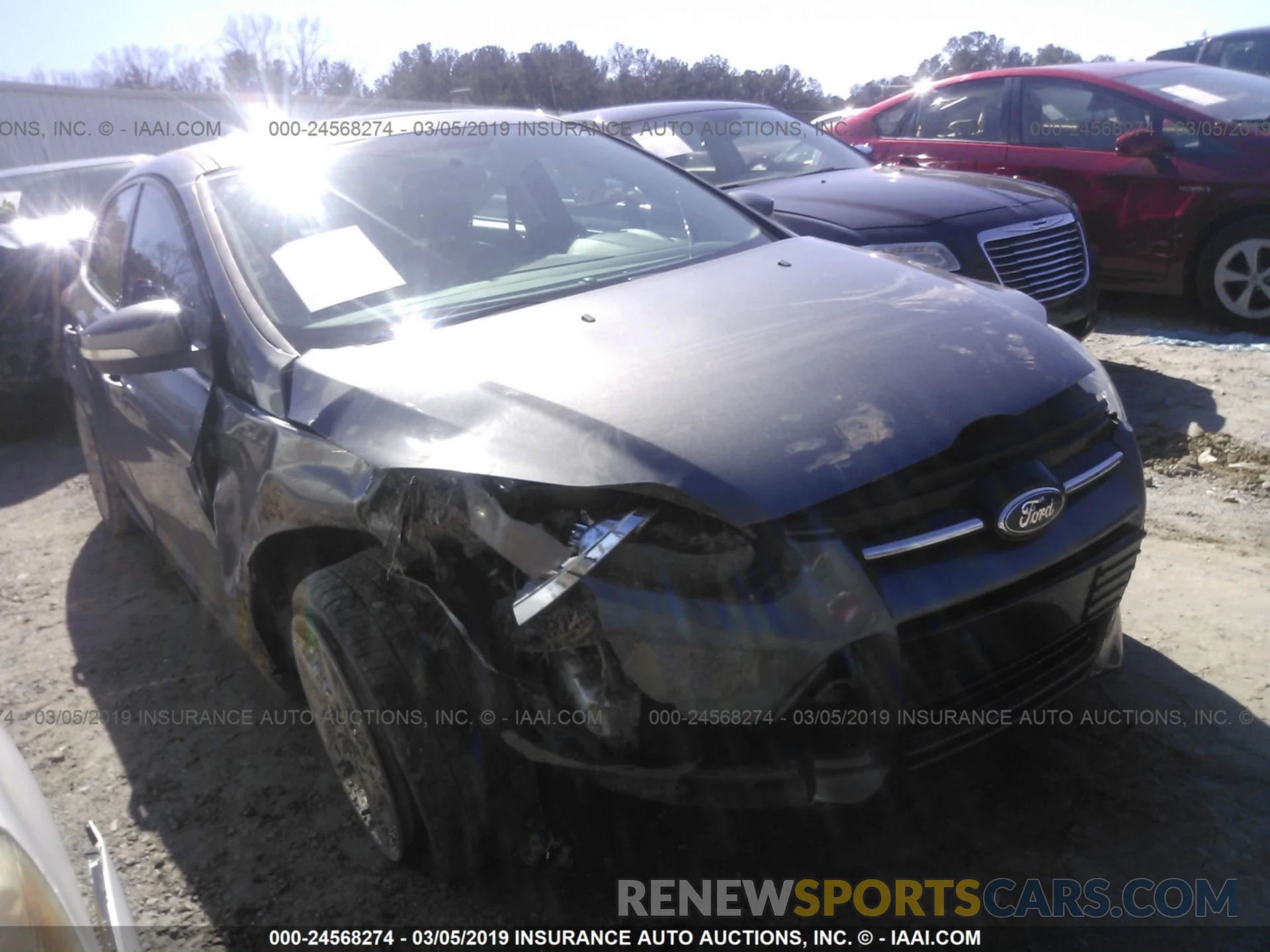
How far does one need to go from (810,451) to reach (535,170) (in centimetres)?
199

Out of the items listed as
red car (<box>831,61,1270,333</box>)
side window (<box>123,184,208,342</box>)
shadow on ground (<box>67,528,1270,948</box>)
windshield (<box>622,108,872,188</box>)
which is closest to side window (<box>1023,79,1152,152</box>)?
red car (<box>831,61,1270,333</box>)

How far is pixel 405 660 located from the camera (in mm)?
2131

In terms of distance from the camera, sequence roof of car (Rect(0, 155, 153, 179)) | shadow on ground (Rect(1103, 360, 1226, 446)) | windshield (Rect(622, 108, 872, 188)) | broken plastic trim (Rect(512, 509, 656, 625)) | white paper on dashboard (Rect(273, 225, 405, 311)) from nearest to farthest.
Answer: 1. broken plastic trim (Rect(512, 509, 656, 625))
2. white paper on dashboard (Rect(273, 225, 405, 311))
3. shadow on ground (Rect(1103, 360, 1226, 446))
4. windshield (Rect(622, 108, 872, 188))
5. roof of car (Rect(0, 155, 153, 179))

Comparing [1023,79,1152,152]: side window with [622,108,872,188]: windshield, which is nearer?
[622,108,872,188]: windshield

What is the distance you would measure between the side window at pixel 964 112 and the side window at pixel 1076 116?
0.70ft

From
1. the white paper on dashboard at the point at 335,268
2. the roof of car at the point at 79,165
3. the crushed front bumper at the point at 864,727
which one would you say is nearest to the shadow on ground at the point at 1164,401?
the crushed front bumper at the point at 864,727

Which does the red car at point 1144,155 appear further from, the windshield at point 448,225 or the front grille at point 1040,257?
the windshield at point 448,225

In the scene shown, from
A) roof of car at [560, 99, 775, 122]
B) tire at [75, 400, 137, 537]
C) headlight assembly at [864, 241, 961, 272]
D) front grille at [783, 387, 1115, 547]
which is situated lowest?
tire at [75, 400, 137, 537]

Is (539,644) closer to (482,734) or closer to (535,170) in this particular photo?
(482,734)

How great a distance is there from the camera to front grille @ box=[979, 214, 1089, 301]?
5.06 meters

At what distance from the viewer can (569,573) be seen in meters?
1.81

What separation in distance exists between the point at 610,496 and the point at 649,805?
36.3 inches

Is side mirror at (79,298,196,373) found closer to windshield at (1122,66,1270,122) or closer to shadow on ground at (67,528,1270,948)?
shadow on ground at (67,528,1270,948)

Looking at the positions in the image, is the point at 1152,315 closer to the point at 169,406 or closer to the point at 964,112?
the point at 964,112
